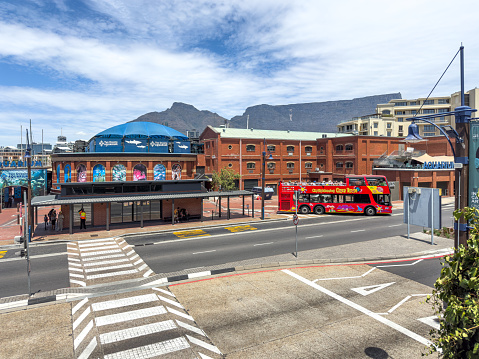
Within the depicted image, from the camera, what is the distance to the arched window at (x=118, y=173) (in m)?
40.3

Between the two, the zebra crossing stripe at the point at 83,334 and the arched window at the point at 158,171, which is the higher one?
the arched window at the point at 158,171

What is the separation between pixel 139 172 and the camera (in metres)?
41.2

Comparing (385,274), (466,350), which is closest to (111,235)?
(385,274)

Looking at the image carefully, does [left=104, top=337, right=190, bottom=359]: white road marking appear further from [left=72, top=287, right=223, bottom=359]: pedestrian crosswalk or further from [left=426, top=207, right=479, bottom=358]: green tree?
[left=426, top=207, right=479, bottom=358]: green tree

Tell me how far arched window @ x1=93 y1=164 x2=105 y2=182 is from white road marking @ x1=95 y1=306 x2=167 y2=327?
1253 inches

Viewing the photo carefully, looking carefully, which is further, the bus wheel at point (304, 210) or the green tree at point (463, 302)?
the bus wheel at point (304, 210)

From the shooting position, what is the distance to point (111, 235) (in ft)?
84.3

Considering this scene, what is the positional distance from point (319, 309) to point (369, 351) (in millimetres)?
2877

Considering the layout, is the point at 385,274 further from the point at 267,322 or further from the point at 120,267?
the point at 120,267

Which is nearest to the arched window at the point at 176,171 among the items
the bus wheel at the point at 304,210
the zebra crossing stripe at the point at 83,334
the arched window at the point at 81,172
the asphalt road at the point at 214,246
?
the arched window at the point at 81,172

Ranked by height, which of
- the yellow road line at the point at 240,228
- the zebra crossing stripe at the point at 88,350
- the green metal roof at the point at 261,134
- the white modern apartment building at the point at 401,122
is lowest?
the yellow road line at the point at 240,228

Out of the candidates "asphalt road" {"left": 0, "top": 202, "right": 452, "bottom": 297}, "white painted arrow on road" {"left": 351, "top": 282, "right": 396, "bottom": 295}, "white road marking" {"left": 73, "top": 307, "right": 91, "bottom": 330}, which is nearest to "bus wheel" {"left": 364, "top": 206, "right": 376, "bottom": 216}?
"asphalt road" {"left": 0, "top": 202, "right": 452, "bottom": 297}

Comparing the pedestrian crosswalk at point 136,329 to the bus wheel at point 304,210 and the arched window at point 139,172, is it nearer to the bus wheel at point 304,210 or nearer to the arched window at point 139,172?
the bus wheel at point 304,210

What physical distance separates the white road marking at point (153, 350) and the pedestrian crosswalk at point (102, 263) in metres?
6.79
